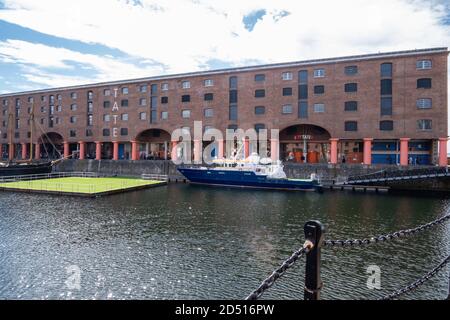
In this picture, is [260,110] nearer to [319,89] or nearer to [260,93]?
[260,93]

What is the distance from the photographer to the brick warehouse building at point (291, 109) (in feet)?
133

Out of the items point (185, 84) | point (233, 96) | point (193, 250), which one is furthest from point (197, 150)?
Result: point (193, 250)

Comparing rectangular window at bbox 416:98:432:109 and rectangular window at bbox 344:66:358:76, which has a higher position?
rectangular window at bbox 344:66:358:76

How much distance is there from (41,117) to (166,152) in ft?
105

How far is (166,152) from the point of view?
194 feet

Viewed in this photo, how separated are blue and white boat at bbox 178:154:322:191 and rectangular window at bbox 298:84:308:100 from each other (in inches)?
493

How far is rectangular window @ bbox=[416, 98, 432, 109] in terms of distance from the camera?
3991cm

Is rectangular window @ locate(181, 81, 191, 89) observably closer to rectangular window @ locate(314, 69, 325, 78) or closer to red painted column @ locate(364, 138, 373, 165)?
rectangular window @ locate(314, 69, 325, 78)

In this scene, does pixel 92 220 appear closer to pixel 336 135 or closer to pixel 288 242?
pixel 288 242

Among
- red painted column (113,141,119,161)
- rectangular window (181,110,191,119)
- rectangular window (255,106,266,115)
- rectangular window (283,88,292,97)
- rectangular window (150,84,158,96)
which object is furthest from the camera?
red painted column (113,141,119,161)

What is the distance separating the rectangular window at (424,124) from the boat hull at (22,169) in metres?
58.6

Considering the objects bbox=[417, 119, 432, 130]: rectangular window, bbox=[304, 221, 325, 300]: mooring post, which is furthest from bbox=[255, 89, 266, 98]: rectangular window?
bbox=[304, 221, 325, 300]: mooring post

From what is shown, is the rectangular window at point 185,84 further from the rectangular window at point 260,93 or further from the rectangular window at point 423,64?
the rectangular window at point 423,64
